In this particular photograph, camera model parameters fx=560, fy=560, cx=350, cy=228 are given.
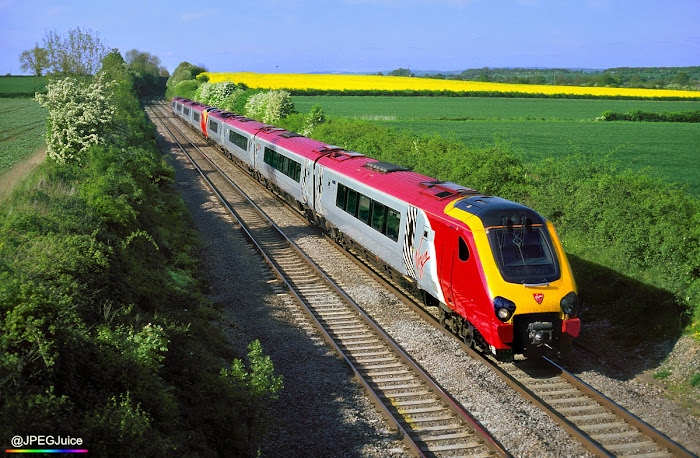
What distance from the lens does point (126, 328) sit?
8.58 metres

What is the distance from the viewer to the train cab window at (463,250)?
1052 cm

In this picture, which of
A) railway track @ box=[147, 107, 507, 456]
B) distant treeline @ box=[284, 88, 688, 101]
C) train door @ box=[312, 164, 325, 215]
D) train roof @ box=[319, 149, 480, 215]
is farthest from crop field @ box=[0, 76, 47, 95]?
railway track @ box=[147, 107, 507, 456]

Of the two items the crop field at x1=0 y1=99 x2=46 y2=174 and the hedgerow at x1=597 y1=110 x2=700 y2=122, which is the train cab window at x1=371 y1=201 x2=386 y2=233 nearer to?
the crop field at x1=0 y1=99 x2=46 y2=174

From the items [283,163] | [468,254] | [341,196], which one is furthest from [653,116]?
[468,254]

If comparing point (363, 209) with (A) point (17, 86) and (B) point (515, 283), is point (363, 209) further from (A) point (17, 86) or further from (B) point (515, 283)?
(A) point (17, 86)

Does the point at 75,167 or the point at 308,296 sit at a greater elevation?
the point at 75,167

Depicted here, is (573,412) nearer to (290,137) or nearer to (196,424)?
(196,424)

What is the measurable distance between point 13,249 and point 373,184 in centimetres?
847

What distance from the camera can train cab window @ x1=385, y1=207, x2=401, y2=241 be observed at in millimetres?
13359

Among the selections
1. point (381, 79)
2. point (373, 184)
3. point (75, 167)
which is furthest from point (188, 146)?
point (381, 79)

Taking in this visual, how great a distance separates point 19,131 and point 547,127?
45141 mm

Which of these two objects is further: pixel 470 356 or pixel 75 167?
pixel 75 167

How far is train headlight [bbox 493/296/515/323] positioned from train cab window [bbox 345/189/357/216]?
6867 mm

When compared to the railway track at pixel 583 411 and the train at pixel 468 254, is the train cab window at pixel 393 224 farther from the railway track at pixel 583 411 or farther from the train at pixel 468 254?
the railway track at pixel 583 411
